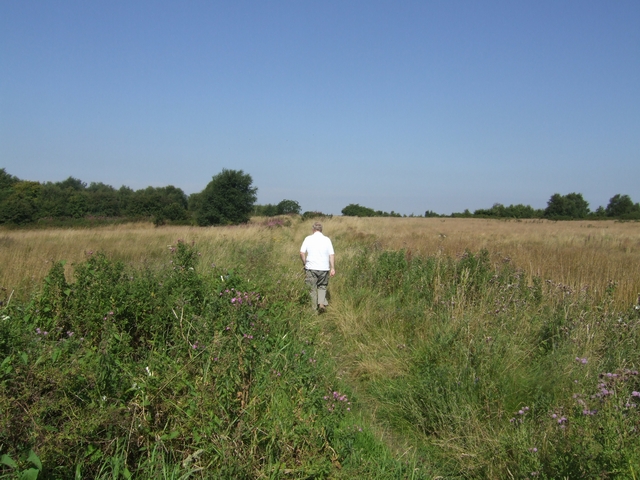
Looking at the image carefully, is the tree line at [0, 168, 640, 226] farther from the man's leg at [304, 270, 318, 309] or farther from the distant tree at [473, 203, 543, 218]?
the man's leg at [304, 270, 318, 309]

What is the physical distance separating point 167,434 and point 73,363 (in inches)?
35.4

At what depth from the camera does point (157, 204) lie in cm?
5728

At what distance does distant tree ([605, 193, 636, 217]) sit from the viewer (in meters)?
61.5

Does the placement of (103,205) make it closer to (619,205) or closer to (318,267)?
(318,267)

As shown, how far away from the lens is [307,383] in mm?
3670

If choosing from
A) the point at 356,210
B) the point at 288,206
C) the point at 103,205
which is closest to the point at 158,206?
the point at 103,205

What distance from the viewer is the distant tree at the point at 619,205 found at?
6150cm

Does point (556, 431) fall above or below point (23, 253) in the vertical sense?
below

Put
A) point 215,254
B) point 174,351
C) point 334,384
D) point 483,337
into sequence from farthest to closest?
1. point 215,254
2. point 483,337
3. point 334,384
4. point 174,351

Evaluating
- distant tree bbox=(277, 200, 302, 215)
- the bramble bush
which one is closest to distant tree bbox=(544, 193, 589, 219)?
distant tree bbox=(277, 200, 302, 215)

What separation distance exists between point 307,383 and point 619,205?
7475 centimetres

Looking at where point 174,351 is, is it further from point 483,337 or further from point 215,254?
point 215,254

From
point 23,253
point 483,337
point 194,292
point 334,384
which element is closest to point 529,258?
point 483,337

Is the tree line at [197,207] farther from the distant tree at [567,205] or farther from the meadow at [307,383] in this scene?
the meadow at [307,383]
